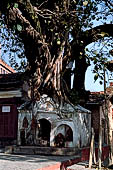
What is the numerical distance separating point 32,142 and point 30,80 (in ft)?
8.29

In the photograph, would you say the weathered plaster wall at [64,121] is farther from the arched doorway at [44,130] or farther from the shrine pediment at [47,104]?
the arched doorway at [44,130]

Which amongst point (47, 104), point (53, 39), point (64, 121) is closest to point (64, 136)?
point (64, 121)

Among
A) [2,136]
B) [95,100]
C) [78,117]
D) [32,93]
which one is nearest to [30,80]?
[32,93]

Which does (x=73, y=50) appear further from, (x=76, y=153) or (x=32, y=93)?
(x=76, y=153)

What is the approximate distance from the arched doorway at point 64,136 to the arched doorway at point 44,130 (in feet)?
1.47

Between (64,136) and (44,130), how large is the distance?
1112mm

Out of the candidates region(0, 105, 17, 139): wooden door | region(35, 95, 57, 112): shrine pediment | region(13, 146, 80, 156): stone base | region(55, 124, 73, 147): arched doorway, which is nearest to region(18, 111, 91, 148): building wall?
region(55, 124, 73, 147): arched doorway

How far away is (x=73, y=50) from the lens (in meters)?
10.8

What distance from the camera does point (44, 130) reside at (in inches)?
429

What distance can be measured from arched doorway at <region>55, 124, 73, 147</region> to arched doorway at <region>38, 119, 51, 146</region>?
45 cm

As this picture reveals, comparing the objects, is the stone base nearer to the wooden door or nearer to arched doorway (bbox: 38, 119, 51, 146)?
arched doorway (bbox: 38, 119, 51, 146)

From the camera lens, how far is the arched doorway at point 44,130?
10344 millimetres

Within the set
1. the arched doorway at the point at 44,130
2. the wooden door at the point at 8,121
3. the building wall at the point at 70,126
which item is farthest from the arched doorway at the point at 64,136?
the wooden door at the point at 8,121

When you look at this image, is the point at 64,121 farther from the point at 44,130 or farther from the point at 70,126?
the point at 44,130
